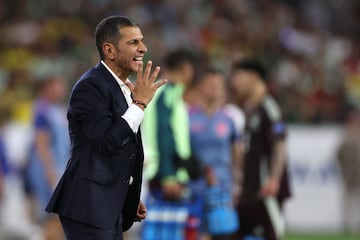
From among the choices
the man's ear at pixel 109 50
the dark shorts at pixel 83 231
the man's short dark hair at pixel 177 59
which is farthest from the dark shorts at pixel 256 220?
the man's ear at pixel 109 50

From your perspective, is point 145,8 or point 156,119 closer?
point 156,119

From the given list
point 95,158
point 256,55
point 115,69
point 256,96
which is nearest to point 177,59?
point 256,96

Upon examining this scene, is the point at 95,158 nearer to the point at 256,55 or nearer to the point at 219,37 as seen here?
the point at 256,55

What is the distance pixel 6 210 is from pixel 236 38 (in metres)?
8.06

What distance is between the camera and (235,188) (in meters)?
13.0

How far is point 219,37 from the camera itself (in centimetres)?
2388

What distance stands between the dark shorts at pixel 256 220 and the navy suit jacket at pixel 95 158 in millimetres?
4252

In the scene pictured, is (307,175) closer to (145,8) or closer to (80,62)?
(80,62)

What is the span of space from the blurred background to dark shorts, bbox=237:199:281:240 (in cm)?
581

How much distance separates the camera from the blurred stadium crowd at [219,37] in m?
21.7

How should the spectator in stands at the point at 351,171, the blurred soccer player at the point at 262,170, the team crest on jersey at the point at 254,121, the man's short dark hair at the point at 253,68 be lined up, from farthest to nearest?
the spectator in stands at the point at 351,171 → the man's short dark hair at the point at 253,68 → the team crest on jersey at the point at 254,121 → the blurred soccer player at the point at 262,170

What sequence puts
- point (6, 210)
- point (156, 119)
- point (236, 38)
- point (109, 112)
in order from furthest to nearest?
1. point (236, 38)
2. point (6, 210)
3. point (156, 119)
4. point (109, 112)

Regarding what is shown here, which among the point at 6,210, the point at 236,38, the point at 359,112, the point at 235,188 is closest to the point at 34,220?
the point at 6,210

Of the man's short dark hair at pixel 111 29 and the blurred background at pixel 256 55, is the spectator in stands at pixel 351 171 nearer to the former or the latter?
the blurred background at pixel 256 55
